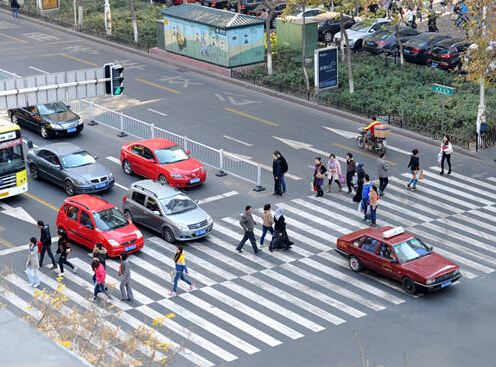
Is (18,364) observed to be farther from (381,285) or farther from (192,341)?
(381,285)

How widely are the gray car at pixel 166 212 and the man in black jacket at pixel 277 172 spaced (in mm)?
3463

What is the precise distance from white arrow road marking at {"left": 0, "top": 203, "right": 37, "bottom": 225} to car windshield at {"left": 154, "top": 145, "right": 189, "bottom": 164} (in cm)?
514

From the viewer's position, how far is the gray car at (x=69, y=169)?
29.3 metres

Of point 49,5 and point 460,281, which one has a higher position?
point 49,5

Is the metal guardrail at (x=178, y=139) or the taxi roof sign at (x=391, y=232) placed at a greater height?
the taxi roof sign at (x=391, y=232)

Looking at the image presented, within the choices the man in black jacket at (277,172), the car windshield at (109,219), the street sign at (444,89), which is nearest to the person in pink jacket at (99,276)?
the car windshield at (109,219)

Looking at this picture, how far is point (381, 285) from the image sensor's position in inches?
912

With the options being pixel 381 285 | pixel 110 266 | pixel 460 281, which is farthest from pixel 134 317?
pixel 460 281

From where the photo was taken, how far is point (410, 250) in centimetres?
2292

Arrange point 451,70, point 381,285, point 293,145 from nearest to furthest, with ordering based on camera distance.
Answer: point 381,285, point 293,145, point 451,70

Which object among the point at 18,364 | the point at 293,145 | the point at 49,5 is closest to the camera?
the point at 18,364

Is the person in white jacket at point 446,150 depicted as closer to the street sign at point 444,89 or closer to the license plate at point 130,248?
the street sign at point 444,89

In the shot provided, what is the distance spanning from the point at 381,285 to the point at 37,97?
1292 cm

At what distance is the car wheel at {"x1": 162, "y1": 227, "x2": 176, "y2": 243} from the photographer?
2573cm
